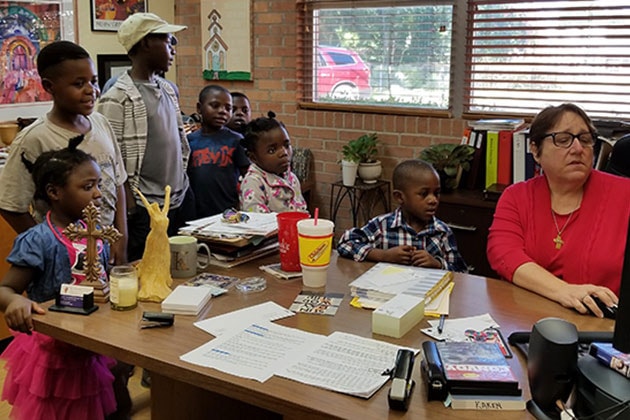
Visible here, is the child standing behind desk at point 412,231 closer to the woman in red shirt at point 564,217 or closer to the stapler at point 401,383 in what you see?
the woman in red shirt at point 564,217

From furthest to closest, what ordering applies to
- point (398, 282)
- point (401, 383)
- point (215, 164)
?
point (215, 164)
point (398, 282)
point (401, 383)

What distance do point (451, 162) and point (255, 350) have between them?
2411 millimetres

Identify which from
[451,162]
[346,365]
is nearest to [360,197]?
[451,162]

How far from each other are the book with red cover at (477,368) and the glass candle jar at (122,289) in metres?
0.80

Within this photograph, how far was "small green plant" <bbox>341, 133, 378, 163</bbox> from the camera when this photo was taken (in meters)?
4.18

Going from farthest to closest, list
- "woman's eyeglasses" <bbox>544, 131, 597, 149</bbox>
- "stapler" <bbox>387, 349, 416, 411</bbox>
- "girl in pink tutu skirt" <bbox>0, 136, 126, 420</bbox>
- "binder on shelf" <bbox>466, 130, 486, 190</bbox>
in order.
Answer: "binder on shelf" <bbox>466, 130, 486, 190</bbox> < "woman's eyeglasses" <bbox>544, 131, 597, 149</bbox> < "girl in pink tutu skirt" <bbox>0, 136, 126, 420</bbox> < "stapler" <bbox>387, 349, 416, 411</bbox>

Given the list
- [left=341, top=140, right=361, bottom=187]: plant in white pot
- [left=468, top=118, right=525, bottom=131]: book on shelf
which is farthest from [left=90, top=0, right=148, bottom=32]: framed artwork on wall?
[left=468, top=118, right=525, bottom=131]: book on shelf

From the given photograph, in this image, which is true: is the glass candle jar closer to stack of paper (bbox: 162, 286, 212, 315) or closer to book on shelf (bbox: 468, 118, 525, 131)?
stack of paper (bbox: 162, 286, 212, 315)

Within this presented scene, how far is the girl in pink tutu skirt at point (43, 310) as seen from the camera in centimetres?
175

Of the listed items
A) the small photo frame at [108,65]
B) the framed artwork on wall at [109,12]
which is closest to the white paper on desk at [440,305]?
the small photo frame at [108,65]

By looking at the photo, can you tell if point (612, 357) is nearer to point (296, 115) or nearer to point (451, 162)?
point (451, 162)

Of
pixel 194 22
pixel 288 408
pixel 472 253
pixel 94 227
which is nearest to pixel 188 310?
pixel 94 227

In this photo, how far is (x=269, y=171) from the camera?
2693 mm

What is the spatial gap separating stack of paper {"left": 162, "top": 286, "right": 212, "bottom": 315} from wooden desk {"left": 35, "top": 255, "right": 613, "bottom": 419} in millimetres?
23
